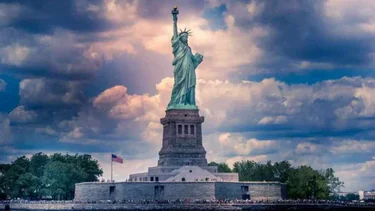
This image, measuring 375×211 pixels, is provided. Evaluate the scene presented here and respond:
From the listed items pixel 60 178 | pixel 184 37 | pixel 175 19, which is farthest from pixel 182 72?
pixel 60 178

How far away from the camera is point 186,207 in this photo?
117 meters

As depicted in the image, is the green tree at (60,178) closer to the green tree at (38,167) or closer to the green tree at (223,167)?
the green tree at (38,167)

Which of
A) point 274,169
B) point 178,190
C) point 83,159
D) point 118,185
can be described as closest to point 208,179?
point 178,190

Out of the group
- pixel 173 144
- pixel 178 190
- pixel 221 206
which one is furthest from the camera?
pixel 173 144

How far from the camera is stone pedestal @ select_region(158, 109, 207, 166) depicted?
5369 inches

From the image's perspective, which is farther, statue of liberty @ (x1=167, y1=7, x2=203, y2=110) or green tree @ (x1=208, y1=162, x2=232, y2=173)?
green tree @ (x1=208, y1=162, x2=232, y2=173)

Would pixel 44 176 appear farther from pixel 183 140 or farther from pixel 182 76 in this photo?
pixel 182 76

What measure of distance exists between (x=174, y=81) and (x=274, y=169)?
26594 millimetres

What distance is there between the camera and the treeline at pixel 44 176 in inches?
5517

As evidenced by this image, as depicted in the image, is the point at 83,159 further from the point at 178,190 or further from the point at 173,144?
the point at 178,190

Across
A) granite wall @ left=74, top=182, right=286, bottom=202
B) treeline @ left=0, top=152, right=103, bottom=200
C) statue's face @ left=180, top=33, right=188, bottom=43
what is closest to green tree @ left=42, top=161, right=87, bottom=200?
treeline @ left=0, top=152, right=103, bottom=200

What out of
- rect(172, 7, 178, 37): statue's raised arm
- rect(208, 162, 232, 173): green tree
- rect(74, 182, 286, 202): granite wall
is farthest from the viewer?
rect(208, 162, 232, 173): green tree

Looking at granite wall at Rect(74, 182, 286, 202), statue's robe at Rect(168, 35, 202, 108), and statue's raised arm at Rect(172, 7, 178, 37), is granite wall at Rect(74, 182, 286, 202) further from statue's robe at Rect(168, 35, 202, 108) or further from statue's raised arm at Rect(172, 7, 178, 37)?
statue's raised arm at Rect(172, 7, 178, 37)

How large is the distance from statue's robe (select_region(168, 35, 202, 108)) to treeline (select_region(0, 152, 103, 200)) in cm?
2244
